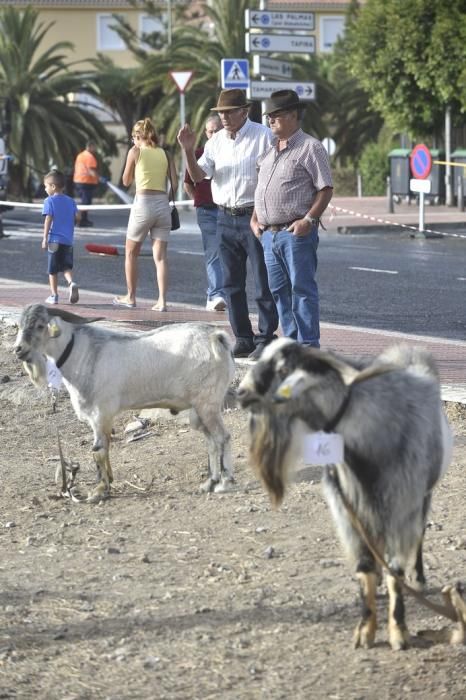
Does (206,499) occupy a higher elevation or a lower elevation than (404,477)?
lower

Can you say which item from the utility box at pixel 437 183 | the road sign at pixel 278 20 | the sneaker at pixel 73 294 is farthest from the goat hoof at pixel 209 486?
the utility box at pixel 437 183

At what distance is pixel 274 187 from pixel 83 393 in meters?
2.20

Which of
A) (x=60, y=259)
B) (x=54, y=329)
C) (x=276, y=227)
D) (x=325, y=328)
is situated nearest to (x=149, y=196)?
(x=60, y=259)

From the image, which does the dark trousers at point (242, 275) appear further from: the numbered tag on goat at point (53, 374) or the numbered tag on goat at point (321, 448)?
the numbered tag on goat at point (321, 448)

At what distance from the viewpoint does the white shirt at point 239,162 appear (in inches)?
420

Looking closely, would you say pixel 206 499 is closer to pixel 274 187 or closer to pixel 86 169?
pixel 274 187

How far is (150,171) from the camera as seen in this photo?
13.3m

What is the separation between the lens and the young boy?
14.1 meters

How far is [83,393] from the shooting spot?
815cm

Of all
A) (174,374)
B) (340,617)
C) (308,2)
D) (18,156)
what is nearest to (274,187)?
(174,374)

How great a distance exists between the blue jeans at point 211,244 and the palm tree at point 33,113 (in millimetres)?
26395

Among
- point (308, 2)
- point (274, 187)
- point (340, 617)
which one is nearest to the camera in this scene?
point (340, 617)

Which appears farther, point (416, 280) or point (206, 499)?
point (416, 280)

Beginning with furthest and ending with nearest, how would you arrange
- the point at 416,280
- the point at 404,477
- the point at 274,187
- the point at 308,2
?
the point at 308,2 < the point at 416,280 < the point at 274,187 < the point at 404,477
